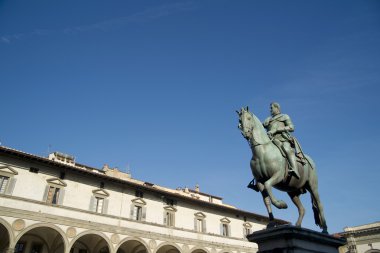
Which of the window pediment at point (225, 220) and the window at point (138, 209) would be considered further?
the window pediment at point (225, 220)

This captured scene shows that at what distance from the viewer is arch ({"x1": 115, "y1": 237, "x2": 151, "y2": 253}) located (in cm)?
2432

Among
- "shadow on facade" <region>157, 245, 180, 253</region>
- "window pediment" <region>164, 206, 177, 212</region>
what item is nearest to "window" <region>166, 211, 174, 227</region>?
"window pediment" <region>164, 206, 177, 212</region>

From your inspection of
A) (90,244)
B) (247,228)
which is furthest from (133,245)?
(247,228)

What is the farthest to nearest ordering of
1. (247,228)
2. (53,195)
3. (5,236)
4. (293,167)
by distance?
(247,228)
(53,195)
(5,236)
(293,167)

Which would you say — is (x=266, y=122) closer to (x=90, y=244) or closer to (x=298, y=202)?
(x=298, y=202)

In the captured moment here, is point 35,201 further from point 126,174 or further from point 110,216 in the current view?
point 126,174

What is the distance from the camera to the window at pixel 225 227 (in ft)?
100

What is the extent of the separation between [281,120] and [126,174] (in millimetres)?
30246

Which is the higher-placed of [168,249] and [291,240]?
[168,249]

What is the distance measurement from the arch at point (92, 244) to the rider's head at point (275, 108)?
61.5ft

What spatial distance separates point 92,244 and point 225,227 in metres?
12.2

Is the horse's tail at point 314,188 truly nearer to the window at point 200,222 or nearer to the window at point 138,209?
the window at point 138,209

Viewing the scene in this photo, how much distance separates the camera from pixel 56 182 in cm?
2245

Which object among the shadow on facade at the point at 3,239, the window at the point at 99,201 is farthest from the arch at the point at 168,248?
the shadow on facade at the point at 3,239
